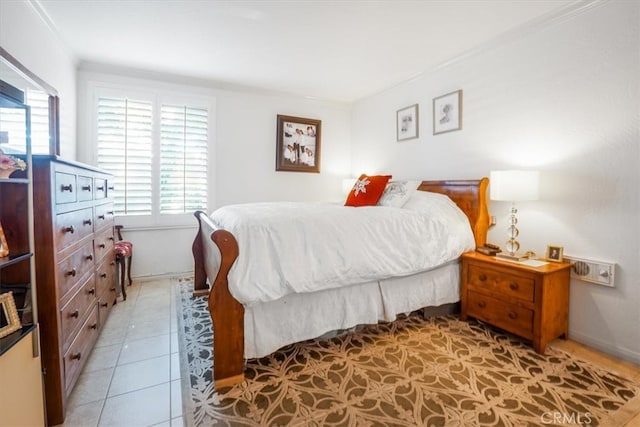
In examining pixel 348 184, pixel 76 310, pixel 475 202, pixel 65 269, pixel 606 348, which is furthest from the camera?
pixel 348 184

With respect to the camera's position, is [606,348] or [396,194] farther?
[396,194]

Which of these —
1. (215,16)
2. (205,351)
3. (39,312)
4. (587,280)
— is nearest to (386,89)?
(215,16)

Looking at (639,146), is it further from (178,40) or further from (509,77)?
(178,40)

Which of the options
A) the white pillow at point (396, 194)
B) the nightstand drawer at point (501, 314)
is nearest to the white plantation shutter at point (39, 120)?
the white pillow at point (396, 194)

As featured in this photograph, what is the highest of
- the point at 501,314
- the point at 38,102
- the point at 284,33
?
the point at 284,33

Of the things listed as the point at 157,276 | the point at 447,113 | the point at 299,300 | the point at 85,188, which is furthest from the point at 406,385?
the point at 157,276

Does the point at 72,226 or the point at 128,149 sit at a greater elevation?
the point at 128,149

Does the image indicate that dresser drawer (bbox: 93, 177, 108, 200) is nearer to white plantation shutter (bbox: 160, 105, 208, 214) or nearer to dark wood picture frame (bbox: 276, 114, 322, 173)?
white plantation shutter (bbox: 160, 105, 208, 214)

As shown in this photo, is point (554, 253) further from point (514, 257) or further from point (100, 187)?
point (100, 187)

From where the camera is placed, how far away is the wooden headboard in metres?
2.60

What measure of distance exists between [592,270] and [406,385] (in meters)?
1.54

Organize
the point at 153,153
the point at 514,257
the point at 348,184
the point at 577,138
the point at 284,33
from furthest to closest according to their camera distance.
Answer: the point at 348,184
the point at 153,153
the point at 284,33
the point at 514,257
the point at 577,138

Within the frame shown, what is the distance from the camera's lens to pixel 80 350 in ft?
5.43

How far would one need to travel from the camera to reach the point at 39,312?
129cm
